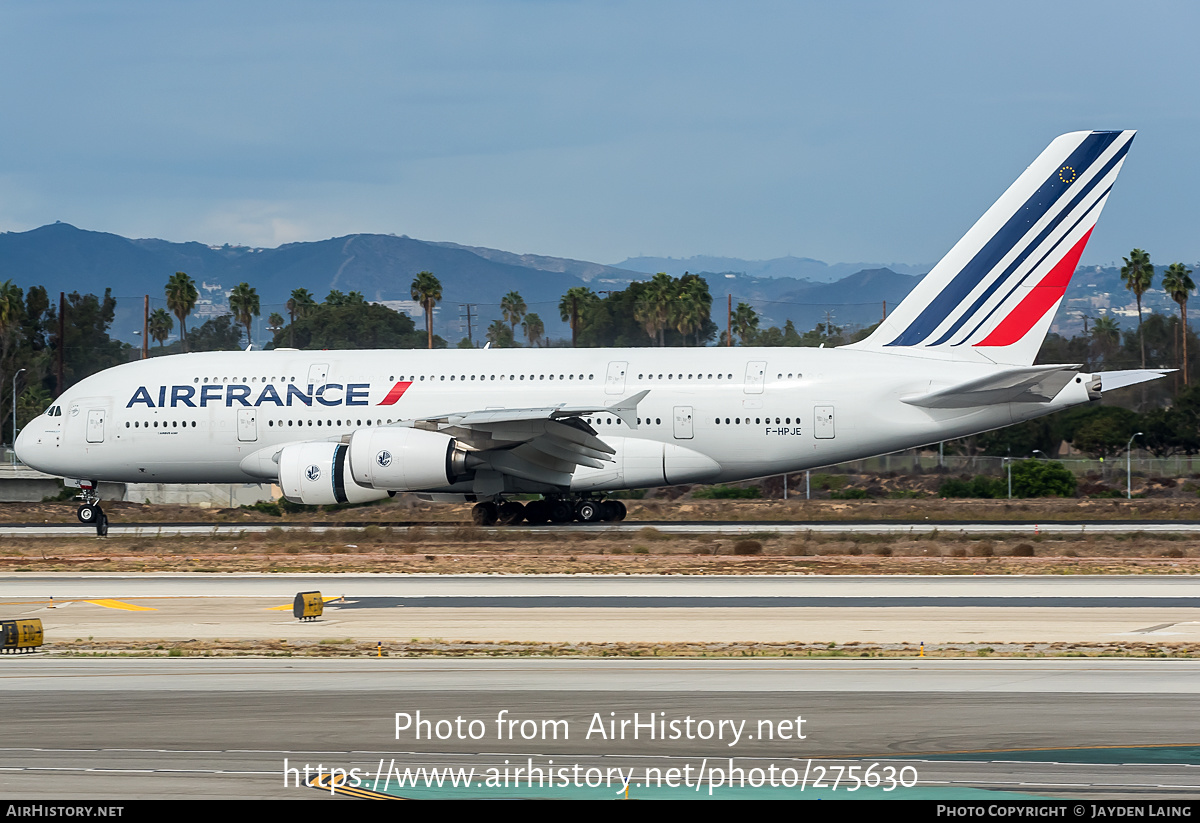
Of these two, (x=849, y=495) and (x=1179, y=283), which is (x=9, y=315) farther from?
(x=1179, y=283)

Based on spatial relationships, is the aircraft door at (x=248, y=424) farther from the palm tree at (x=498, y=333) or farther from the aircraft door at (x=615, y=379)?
the palm tree at (x=498, y=333)

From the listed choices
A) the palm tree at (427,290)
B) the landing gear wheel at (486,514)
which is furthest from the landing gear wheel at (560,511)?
the palm tree at (427,290)

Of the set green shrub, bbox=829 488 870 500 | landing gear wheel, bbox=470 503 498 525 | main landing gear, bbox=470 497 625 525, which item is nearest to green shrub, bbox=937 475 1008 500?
green shrub, bbox=829 488 870 500

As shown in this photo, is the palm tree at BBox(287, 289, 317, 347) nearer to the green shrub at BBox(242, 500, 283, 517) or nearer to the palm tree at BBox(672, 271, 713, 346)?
the palm tree at BBox(672, 271, 713, 346)

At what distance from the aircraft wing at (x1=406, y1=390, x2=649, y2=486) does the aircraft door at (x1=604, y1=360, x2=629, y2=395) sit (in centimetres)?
36

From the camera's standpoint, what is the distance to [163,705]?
11.7 m

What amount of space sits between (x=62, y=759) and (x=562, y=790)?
13.1 feet

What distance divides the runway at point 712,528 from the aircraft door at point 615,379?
11.6ft

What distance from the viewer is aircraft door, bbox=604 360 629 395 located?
3178cm

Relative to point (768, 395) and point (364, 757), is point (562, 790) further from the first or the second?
point (768, 395)

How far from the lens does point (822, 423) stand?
3134 cm

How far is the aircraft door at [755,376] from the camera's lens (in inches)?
1244

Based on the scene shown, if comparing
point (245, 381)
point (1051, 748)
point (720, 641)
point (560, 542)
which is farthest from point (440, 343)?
point (1051, 748)

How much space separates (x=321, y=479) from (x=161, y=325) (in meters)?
97.2
